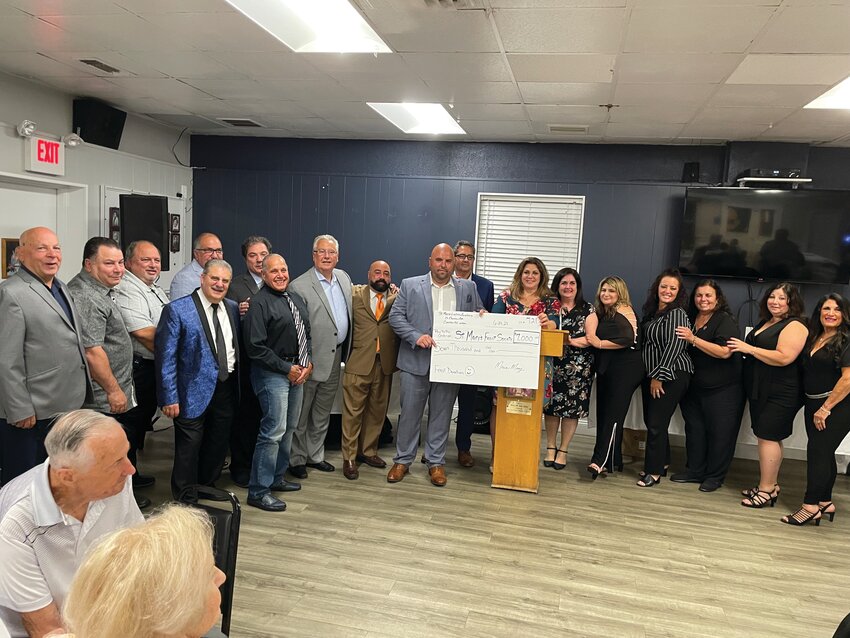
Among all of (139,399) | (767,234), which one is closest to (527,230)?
(767,234)

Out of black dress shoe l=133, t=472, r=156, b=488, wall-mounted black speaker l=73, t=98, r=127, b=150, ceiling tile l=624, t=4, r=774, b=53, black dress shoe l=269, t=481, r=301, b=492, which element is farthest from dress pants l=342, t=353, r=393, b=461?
wall-mounted black speaker l=73, t=98, r=127, b=150

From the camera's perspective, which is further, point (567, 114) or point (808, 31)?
point (567, 114)

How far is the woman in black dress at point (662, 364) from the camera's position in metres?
Answer: 4.65

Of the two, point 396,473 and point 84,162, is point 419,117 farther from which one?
point 396,473

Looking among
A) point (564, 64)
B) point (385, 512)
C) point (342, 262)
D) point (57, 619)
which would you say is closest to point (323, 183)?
point (342, 262)

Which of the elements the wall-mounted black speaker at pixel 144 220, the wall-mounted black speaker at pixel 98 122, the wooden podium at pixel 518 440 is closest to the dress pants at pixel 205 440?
the wooden podium at pixel 518 440

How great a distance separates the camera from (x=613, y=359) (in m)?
4.80

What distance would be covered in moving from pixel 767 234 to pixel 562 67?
11.2 feet

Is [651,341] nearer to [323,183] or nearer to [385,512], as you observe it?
Result: [385,512]

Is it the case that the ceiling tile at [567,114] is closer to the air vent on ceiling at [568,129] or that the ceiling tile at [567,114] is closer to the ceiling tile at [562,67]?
the air vent on ceiling at [568,129]

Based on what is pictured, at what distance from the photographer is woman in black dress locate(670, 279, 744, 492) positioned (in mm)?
4594

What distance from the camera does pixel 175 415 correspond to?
367 cm

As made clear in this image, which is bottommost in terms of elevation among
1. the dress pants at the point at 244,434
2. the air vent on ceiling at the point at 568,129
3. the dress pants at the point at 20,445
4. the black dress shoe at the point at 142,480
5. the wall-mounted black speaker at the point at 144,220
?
the black dress shoe at the point at 142,480

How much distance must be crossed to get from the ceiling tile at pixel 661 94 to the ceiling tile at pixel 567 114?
0.36 m
